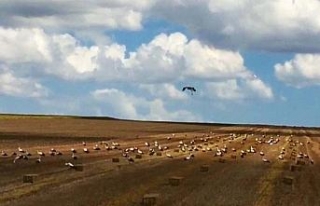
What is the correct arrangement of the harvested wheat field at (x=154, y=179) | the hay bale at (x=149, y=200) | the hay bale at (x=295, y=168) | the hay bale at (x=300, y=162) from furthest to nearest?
the hay bale at (x=300, y=162) → the hay bale at (x=295, y=168) → the harvested wheat field at (x=154, y=179) → the hay bale at (x=149, y=200)

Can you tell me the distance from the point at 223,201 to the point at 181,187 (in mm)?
4315

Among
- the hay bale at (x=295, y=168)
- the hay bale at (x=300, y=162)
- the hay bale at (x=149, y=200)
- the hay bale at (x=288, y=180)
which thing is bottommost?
the hay bale at (x=149, y=200)

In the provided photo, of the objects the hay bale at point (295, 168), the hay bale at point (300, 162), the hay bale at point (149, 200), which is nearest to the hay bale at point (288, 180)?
the hay bale at point (295, 168)

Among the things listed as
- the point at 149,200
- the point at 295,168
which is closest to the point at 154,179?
the point at 149,200

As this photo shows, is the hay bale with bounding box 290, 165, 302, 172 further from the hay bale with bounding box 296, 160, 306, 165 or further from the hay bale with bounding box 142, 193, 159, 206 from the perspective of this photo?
the hay bale with bounding box 142, 193, 159, 206

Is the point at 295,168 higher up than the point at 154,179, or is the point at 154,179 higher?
the point at 295,168

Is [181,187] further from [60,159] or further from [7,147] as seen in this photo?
[7,147]

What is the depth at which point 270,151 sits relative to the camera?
61219 mm

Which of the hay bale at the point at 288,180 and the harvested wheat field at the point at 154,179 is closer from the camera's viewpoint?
the harvested wheat field at the point at 154,179

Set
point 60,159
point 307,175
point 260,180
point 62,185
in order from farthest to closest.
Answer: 1. point 60,159
2. point 307,175
3. point 260,180
4. point 62,185

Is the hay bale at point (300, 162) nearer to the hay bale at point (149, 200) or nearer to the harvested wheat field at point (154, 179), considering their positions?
the harvested wheat field at point (154, 179)

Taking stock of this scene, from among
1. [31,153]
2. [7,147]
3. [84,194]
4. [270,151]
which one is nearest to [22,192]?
[84,194]

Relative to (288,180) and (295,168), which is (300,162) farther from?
(288,180)

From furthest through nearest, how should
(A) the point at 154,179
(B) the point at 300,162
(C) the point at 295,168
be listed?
(B) the point at 300,162
(C) the point at 295,168
(A) the point at 154,179
